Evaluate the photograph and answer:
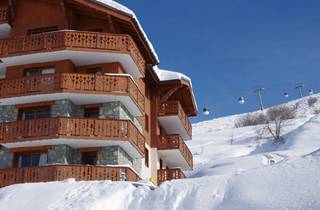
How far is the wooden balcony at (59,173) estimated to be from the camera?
20.3 meters

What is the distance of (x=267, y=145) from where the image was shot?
56562mm

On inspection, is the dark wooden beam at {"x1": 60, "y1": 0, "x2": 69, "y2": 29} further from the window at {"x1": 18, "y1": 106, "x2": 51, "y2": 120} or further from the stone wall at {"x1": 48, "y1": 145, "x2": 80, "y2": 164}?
the stone wall at {"x1": 48, "y1": 145, "x2": 80, "y2": 164}

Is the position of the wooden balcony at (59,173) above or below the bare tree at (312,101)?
below

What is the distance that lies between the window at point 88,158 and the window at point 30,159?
5.22 feet

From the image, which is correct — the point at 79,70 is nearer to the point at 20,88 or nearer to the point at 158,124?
the point at 20,88

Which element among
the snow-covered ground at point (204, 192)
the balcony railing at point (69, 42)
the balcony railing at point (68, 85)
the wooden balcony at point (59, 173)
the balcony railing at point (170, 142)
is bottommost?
the snow-covered ground at point (204, 192)

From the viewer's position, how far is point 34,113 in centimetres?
2316

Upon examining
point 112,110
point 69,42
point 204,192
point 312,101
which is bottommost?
point 204,192

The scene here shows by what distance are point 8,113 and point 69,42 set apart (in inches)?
168

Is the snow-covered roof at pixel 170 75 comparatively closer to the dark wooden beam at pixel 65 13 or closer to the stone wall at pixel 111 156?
the dark wooden beam at pixel 65 13

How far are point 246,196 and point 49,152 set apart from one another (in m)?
12.3

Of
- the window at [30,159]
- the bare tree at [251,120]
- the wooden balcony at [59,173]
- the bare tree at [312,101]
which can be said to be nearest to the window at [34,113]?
the window at [30,159]

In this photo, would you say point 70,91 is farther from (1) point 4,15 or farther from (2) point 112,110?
(1) point 4,15

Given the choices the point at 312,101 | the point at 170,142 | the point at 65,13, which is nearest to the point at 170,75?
the point at 170,142
